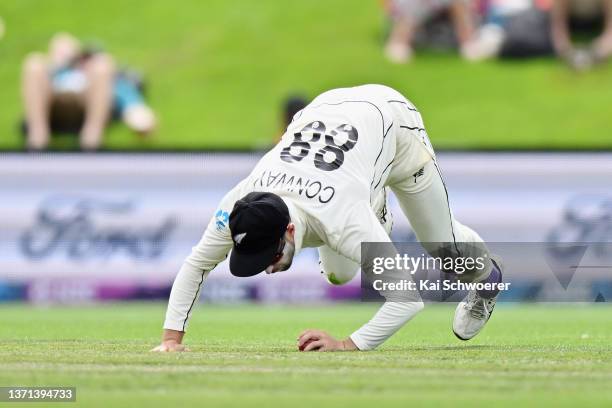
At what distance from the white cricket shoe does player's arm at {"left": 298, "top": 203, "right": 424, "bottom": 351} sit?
1114mm

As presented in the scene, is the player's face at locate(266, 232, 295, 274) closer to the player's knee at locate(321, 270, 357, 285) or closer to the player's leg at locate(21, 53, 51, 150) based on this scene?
the player's knee at locate(321, 270, 357, 285)

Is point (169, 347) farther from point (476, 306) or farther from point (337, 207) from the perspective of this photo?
point (476, 306)

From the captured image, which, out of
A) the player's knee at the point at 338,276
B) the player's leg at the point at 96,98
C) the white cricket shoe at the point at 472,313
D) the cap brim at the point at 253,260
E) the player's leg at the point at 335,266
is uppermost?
the cap brim at the point at 253,260

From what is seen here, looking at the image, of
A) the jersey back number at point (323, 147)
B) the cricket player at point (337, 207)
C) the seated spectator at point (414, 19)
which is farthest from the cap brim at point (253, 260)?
the seated spectator at point (414, 19)

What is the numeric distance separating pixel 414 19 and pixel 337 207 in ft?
42.6

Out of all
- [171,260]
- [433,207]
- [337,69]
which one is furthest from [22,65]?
[433,207]

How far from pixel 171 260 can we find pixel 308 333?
25.9ft

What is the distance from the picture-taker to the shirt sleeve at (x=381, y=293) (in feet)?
22.6

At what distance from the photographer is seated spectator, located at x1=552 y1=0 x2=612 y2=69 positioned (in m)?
19.4

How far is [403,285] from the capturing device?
7145 mm

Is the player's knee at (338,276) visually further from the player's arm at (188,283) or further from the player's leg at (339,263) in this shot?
the player's arm at (188,283)

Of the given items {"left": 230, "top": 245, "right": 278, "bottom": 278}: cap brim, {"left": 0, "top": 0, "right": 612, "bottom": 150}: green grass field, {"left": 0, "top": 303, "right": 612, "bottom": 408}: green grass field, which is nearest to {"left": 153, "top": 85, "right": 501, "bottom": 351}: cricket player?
{"left": 230, "top": 245, "right": 278, "bottom": 278}: cap brim

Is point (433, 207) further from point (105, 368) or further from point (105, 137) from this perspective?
point (105, 137)

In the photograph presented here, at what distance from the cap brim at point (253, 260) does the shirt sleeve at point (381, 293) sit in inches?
16.0
